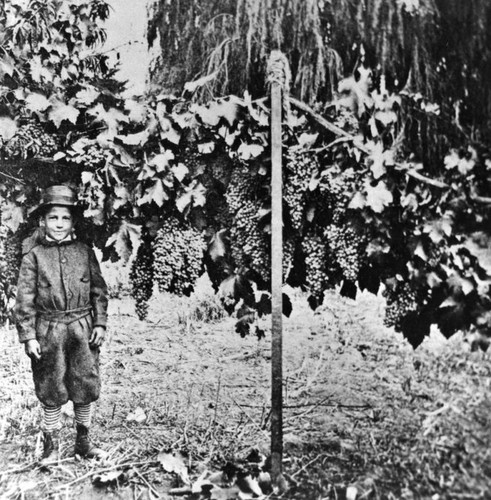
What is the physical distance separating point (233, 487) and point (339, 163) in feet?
3.73

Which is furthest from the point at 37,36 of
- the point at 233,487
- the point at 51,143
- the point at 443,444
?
the point at 443,444

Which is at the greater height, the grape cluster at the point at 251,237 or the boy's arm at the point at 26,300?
the grape cluster at the point at 251,237

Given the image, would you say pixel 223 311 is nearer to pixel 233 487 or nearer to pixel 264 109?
pixel 233 487

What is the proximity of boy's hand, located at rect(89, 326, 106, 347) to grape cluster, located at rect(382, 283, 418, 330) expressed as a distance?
111cm

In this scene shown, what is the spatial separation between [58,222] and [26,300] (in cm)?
33

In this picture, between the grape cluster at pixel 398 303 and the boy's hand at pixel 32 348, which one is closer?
the grape cluster at pixel 398 303

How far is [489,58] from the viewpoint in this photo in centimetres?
170

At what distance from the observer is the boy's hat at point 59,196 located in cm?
211

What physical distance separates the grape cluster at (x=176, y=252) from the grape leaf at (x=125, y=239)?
8 centimetres

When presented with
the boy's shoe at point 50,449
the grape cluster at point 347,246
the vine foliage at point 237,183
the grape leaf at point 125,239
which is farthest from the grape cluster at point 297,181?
the boy's shoe at point 50,449

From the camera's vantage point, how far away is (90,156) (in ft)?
6.56

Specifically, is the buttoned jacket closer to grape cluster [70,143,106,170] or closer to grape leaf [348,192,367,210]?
grape cluster [70,143,106,170]

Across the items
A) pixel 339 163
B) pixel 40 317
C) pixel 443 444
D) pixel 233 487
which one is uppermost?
pixel 339 163

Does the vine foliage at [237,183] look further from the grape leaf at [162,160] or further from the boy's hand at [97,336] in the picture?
the boy's hand at [97,336]
